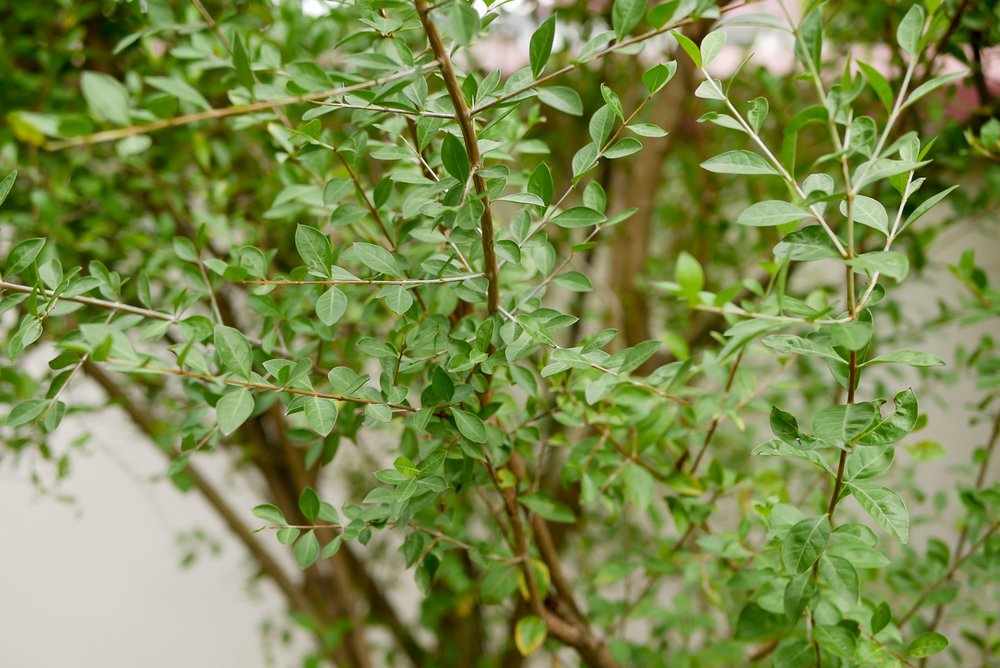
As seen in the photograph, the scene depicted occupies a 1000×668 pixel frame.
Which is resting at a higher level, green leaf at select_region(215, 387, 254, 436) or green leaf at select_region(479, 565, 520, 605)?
green leaf at select_region(215, 387, 254, 436)

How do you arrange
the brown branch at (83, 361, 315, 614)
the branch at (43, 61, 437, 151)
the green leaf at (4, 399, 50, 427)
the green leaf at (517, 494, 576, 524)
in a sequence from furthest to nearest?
the brown branch at (83, 361, 315, 614) < the green leaf at (517, 494, 576, 524) < the green leaf at (4, 399, 50, 427) < the branch at (43, 61, 437, 151)

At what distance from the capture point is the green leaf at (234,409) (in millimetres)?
314

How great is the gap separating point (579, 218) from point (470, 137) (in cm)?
7

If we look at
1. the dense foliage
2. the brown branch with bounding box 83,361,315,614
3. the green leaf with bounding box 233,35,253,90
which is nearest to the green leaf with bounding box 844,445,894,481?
the dense foliage

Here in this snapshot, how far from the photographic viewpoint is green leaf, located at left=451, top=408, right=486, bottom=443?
343 mm

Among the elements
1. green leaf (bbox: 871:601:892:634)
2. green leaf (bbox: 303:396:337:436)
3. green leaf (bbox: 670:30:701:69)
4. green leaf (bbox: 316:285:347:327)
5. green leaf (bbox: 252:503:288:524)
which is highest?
green leaf (bbox: 670:30:701:69)

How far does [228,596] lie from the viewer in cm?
146

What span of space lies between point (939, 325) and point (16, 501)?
161cm

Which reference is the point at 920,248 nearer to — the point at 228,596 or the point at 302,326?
the point at 302,326

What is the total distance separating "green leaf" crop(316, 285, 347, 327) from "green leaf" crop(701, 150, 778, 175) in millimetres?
186

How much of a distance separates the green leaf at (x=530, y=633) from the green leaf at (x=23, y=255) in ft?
1.29

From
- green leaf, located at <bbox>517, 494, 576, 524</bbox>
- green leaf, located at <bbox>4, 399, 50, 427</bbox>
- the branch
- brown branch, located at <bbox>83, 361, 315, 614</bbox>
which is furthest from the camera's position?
brown branch, located at <bbox>83, 361, 315, 614</bbox>

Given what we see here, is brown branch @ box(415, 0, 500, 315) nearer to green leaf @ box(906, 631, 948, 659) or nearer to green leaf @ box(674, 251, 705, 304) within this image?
green leaf @ box(674, 251, 705, 304)

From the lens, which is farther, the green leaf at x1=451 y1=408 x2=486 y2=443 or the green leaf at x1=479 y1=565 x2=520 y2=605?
the green leaf at x1=479 y1=565 x2=520 y2=605
